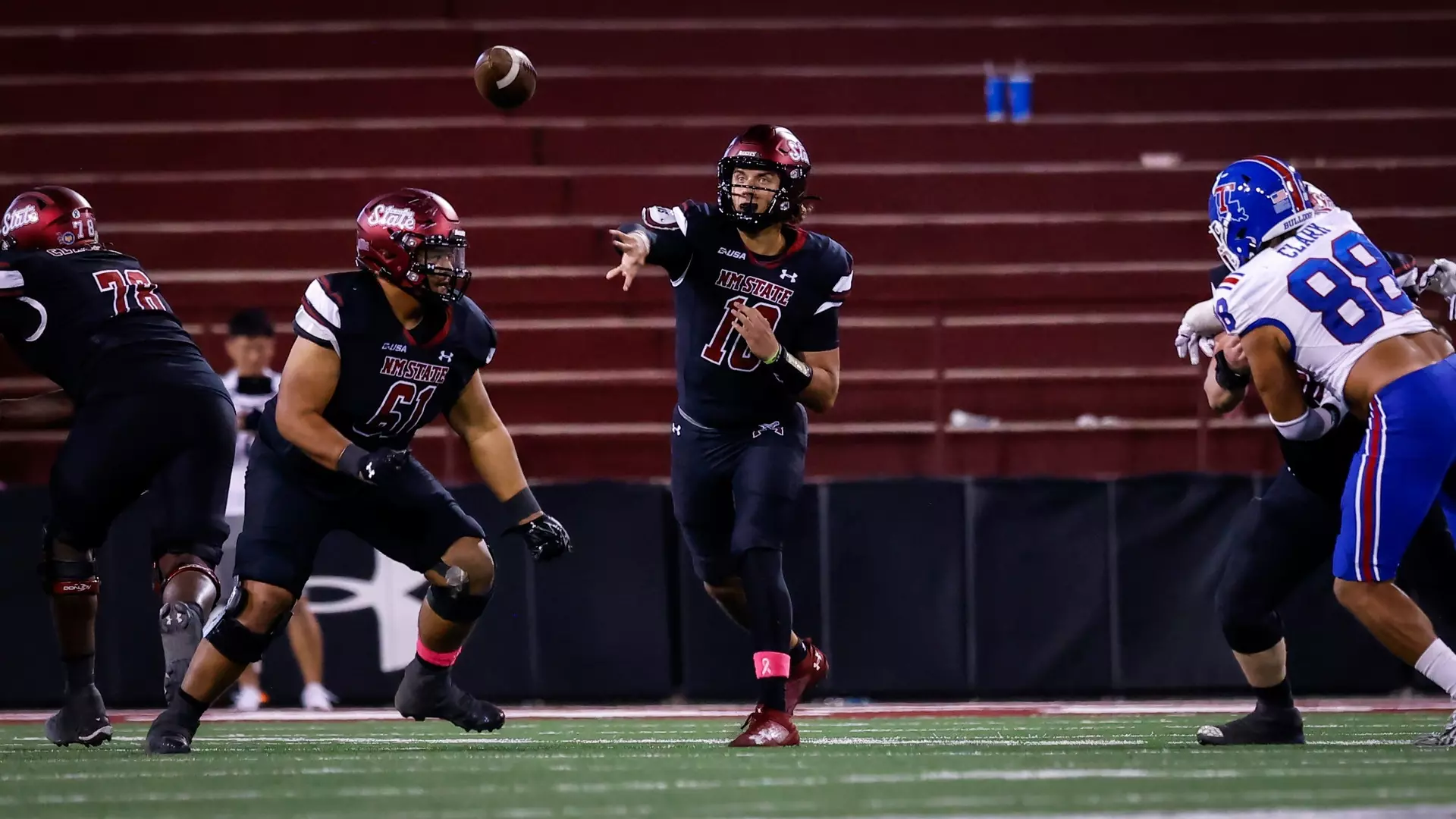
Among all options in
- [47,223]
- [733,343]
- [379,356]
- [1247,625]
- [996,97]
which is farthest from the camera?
[996,97]

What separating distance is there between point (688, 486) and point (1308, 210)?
203 centimetres

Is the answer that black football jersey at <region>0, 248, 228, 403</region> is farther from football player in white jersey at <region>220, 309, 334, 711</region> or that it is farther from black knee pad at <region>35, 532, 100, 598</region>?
football player in white jersey at <region>220, 309, 334, 711</region>

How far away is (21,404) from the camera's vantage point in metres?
6.34

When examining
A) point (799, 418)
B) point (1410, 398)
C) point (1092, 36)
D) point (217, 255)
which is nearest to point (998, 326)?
point (1092, 36)

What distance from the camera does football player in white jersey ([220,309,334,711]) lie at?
8273 millimetres

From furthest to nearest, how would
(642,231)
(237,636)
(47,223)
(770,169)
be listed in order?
(47,223)
(770,169)
(642,231)
(237,636)

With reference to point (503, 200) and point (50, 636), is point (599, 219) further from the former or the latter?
point (50, 636)

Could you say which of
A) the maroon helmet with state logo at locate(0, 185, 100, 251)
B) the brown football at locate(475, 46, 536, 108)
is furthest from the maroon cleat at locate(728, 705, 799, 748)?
the maroon helmet with state logo at locate(0, 185, 100, 251)

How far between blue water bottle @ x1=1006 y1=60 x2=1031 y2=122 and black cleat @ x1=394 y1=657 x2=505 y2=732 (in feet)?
25.9

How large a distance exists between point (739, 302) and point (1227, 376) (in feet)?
4.79

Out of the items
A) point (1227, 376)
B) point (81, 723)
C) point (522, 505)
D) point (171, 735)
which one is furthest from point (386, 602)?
point (1227, 376)

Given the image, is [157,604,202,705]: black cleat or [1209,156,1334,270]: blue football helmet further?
[157,604,202,705]: black cleat

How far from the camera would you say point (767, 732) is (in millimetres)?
5477

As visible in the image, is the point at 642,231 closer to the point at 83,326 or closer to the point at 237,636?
the point at 237,636
